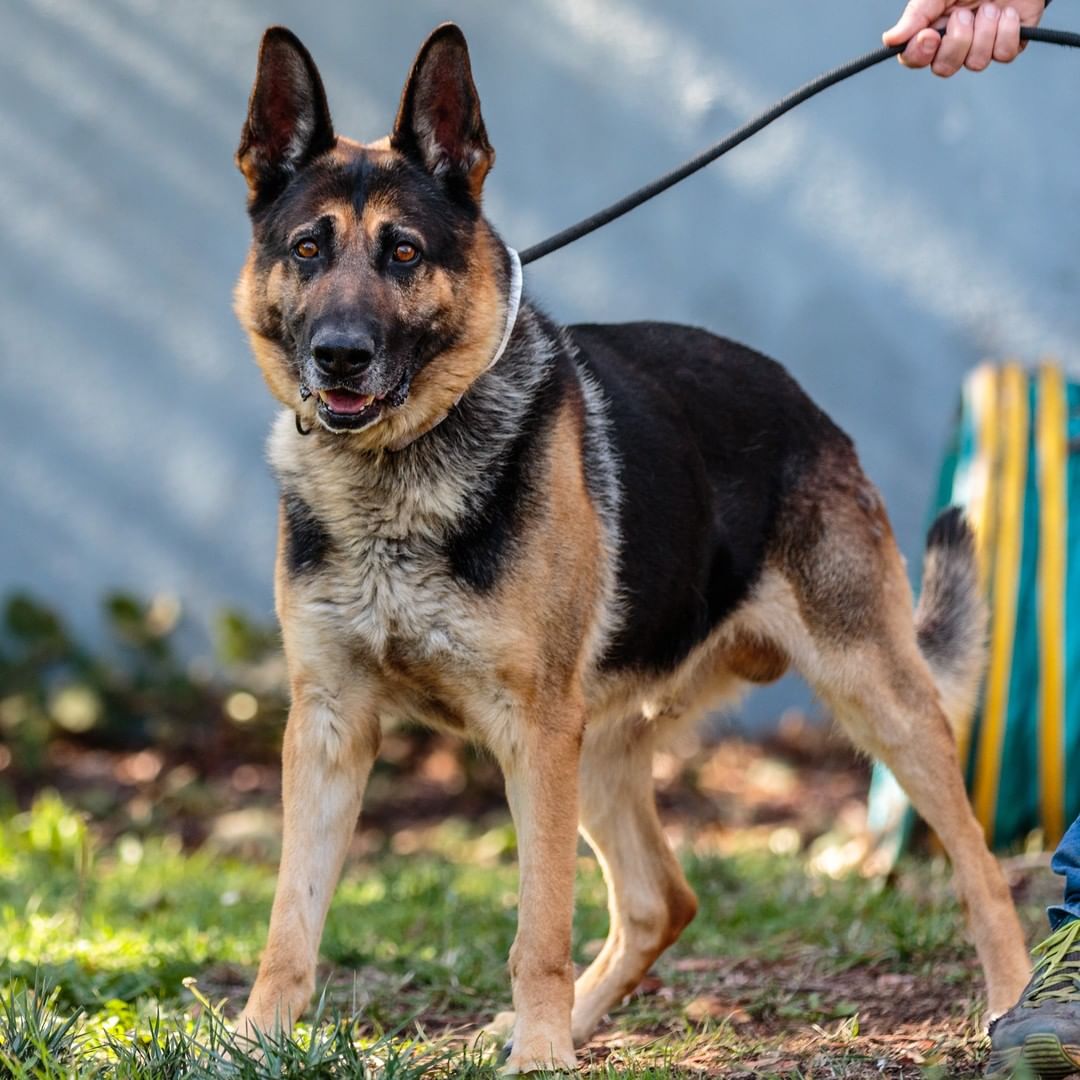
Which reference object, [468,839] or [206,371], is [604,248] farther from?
[468,839]

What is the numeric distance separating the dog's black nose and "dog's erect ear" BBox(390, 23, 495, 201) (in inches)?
22.3

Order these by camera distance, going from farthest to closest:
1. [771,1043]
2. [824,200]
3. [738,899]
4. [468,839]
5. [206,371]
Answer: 1. [206,371]
2. [824,200]
3. [468,839]
4. [738,899]
5. [771,1043]

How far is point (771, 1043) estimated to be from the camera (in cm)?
340

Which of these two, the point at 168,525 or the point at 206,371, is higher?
the point at 206,371

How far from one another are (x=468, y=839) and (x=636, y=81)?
3.49 meters

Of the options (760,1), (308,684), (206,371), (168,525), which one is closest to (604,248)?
(760,1)

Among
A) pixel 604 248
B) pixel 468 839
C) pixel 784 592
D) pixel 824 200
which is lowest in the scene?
pixel 468 839

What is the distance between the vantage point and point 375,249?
3373 mm

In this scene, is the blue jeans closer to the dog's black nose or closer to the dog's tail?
the dog's tail

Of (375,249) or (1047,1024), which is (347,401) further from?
(1047,1024)

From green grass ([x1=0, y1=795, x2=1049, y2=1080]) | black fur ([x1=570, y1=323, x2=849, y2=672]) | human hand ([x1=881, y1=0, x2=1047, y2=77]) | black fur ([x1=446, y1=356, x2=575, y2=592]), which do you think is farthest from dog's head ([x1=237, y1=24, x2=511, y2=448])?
green grass ([x1=0, y1=795, x2=1049, y2=1080])

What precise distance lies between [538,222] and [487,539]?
432 centimetres

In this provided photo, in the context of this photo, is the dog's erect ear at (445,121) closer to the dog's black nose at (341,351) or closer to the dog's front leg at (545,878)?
the dog's black nose at (341,351)

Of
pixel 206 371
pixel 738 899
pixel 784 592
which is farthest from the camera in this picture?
pixel 206 371
